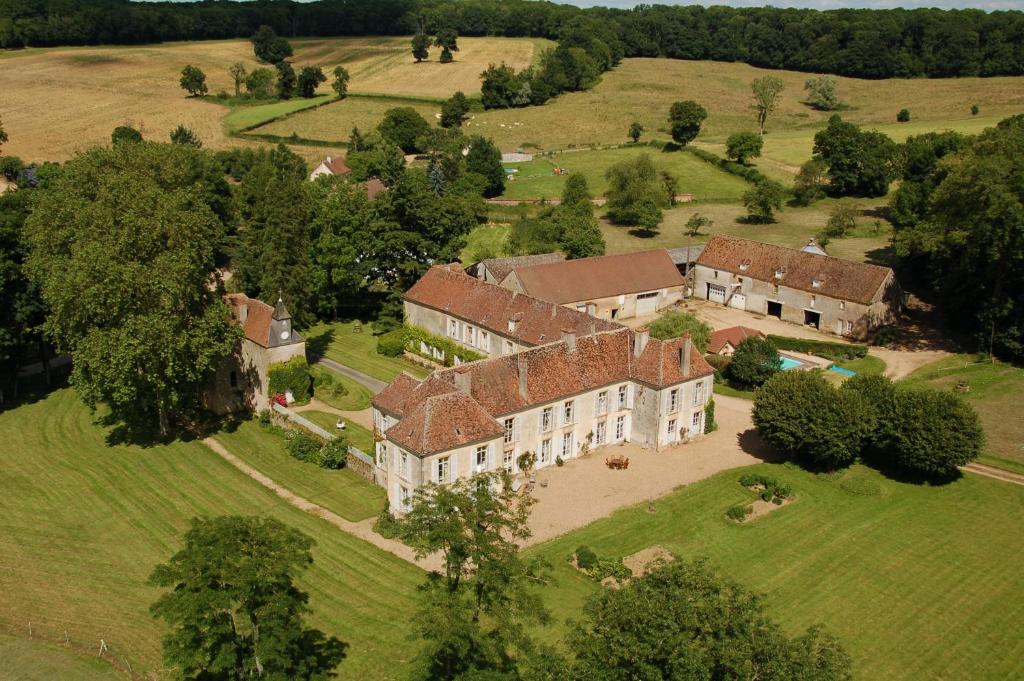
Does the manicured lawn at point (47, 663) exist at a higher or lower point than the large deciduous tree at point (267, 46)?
lower

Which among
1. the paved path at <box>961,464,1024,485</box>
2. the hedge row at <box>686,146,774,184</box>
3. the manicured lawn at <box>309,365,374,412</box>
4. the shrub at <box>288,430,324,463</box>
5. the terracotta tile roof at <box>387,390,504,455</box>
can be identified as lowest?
the manicured lawn at <box>309,365,374,412</box>

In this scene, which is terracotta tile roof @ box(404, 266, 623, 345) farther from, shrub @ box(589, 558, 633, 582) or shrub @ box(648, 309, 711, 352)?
shrub @ box(589, 558, 633, 582)

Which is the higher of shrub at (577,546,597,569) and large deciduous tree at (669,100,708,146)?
large deciduous tree at (669,100,708,146)

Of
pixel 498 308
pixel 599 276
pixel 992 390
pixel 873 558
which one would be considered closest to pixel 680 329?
pixel 498 308

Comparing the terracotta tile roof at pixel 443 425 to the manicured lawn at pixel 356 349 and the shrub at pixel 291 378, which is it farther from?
the manicured lawn at pixel 356 349

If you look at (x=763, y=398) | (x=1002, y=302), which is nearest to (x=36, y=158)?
(x=763, y=398)

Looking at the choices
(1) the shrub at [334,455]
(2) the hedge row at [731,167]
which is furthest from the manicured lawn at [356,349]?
(2) the hedge row at [731,167]

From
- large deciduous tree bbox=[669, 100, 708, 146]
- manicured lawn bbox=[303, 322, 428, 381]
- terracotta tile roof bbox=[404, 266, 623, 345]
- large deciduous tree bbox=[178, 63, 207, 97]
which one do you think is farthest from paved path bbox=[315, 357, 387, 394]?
large deciduous tree bbox=[178, 63, 207, 97]

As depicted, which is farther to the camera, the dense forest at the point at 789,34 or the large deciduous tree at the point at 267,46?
the large deciduous tree at the point at 267,46
